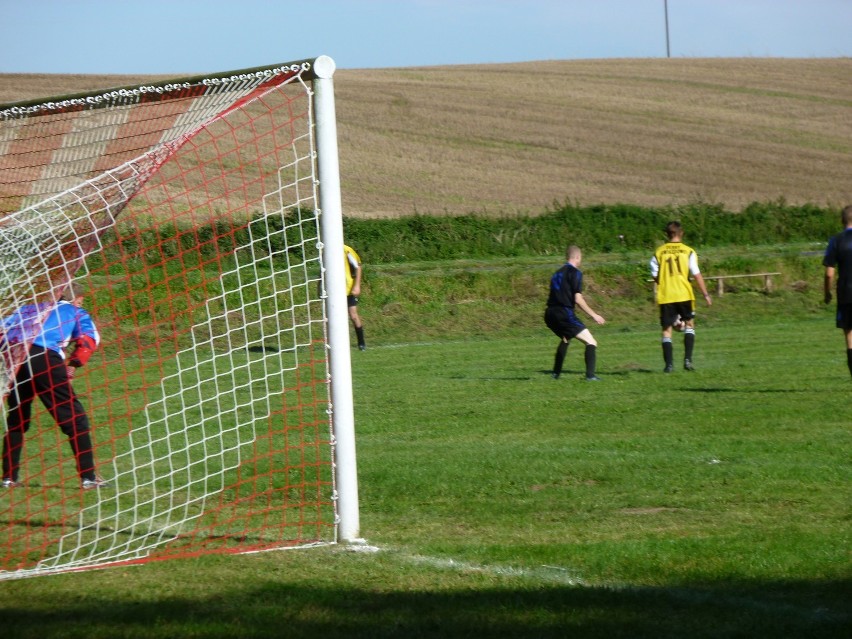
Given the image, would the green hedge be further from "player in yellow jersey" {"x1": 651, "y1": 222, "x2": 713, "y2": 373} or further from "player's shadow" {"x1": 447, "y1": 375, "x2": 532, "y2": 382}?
"player in yellow jersey" {"x1": 651, "y1": 222, "x2": 713, "y2": 373}

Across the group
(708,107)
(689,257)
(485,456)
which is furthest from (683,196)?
(485,456)

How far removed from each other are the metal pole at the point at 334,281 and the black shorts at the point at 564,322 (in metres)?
7.94

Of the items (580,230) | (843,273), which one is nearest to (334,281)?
(843,273)

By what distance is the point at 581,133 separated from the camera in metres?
43.5

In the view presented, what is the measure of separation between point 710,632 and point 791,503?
2661mm

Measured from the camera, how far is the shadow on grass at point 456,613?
15.0ft

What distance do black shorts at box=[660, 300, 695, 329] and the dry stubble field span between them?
1716cm

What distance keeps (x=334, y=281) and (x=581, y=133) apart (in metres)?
38.6

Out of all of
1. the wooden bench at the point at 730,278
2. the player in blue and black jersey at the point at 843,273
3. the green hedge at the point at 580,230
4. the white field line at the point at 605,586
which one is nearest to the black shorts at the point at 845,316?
the player in blue and black jersey at the point at 843,273

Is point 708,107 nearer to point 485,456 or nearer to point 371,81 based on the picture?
point 371,81

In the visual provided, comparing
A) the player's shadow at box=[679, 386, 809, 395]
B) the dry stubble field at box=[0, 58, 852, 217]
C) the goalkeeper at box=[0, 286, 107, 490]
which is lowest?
the player's shadow at box=[679, 386, 809, 395]

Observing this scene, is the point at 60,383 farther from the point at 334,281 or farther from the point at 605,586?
the point at 605,586

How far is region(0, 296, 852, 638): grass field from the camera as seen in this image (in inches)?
187

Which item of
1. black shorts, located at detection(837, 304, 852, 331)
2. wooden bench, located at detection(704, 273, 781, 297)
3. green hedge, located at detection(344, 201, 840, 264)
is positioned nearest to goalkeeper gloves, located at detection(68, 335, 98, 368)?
black shorts, located at detection(837, 304, 852, 331)
